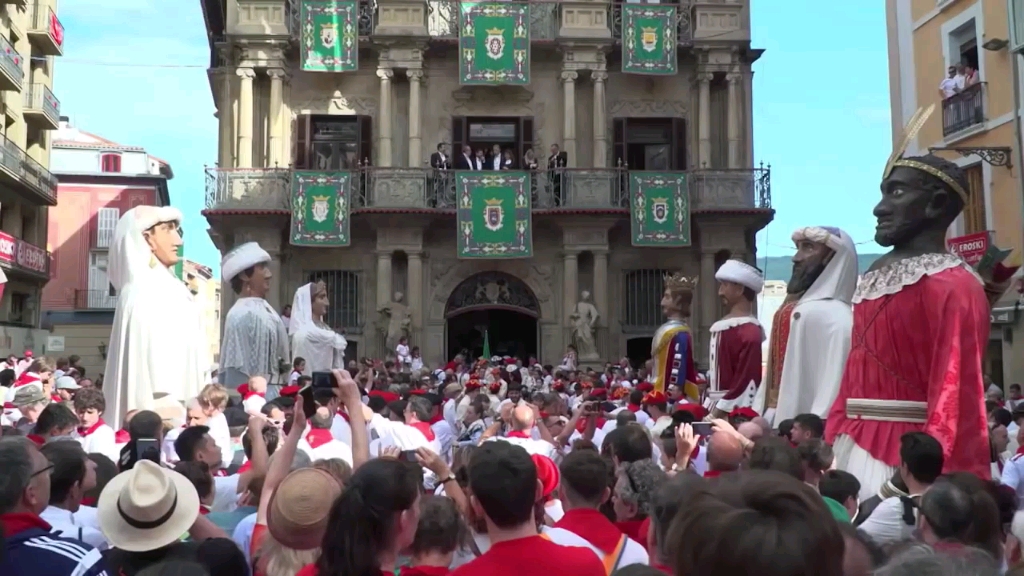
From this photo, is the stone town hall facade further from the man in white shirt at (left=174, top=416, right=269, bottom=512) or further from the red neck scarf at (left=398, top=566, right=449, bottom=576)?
the red neck scarf at (left=398, top=566, right=449, bottom=576)

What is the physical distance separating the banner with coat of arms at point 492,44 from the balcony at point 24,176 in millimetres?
15696

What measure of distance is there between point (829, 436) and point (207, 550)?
151 inches

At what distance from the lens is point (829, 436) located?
245 inches

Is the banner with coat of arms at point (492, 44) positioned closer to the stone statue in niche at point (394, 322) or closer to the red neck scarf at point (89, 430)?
the stone statue in niche at point (394, 322)

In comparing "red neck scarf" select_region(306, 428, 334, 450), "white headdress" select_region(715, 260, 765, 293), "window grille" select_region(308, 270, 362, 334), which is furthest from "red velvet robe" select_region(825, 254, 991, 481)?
"window grille" select_region(308, 270, 362, 334)

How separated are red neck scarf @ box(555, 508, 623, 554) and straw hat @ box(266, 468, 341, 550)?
1.15 metres

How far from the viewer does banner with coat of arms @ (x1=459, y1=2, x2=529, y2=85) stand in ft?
93.0

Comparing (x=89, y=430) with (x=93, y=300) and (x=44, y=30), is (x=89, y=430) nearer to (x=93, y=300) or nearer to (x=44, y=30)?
(x=44, y=30)

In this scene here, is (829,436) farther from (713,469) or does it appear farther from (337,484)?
(337,484)

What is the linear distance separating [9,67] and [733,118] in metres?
22.5

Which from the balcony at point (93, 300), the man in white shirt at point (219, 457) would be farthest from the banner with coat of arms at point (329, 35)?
the balcony at point (93, 300)

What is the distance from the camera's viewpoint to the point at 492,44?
28.4 m

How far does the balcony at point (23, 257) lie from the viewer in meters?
34.7

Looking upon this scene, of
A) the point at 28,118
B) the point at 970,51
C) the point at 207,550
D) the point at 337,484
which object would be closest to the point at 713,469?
the point at 337,484
